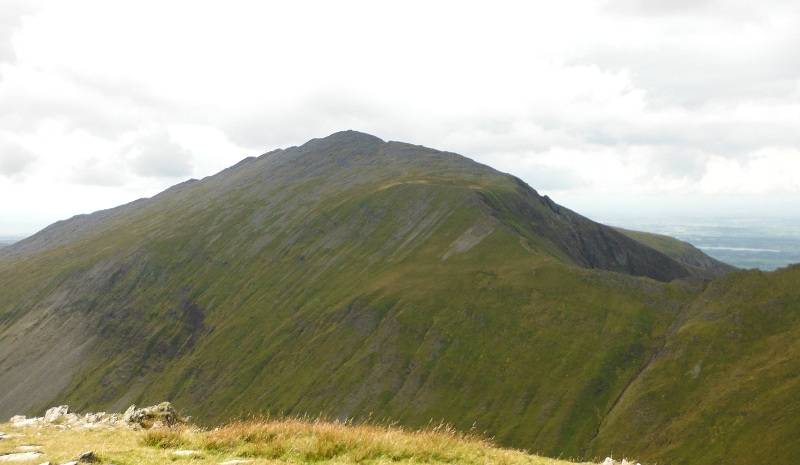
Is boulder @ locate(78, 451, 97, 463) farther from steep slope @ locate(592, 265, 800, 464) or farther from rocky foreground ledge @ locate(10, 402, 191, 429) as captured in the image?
steep slope @ locate(592, 265, 800, 464)

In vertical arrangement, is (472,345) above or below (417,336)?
below

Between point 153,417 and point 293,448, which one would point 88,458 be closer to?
point 293,448

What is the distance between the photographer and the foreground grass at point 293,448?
50.0ft

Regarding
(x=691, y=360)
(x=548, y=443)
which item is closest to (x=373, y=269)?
(x=548, y=443)

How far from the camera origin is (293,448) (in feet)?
51.4

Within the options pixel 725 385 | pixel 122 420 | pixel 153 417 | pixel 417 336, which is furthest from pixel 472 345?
pixel 122 420

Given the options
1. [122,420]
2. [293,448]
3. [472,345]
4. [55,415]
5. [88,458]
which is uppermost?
[88,458]

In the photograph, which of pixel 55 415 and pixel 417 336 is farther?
pixel 417 336

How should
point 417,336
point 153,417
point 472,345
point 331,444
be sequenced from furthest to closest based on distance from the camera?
point 417,336 → point 472,345 → point 153,417 → point 331,444

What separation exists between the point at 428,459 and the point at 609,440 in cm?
8135

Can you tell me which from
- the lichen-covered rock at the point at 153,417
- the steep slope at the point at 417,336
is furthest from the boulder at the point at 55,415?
the steep slope at the point at 417,336

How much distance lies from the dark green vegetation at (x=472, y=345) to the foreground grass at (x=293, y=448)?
33212 millimetres

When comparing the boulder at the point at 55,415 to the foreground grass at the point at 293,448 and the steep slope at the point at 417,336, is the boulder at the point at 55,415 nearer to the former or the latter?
the foreground grass at the point at 293,448

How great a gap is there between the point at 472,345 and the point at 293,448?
104 metres
